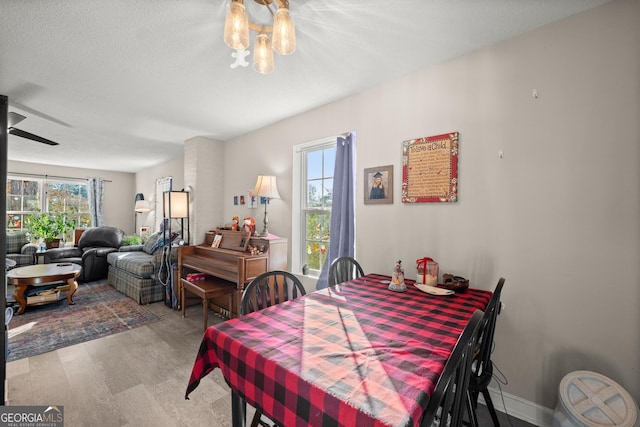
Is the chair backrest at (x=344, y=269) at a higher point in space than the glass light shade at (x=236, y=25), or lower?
lower

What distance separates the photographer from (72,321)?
10.0 ft

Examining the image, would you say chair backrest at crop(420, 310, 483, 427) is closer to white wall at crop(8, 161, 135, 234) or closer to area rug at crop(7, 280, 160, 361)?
area rug at crop(7, 280, 160, 361)

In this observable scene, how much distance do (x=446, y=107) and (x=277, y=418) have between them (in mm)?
2158

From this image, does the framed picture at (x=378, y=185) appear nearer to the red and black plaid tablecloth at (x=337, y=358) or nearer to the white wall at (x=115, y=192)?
the red and black plaid tablecloth at (x=337, y=358)

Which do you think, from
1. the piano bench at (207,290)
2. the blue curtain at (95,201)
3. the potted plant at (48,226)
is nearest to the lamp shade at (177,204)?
the piano bench at (207,290)

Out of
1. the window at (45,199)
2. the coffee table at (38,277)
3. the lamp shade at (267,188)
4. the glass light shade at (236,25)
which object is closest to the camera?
the glass light shade at (236,25)

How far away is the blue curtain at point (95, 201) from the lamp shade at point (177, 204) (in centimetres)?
432

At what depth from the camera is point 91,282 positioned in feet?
15.8

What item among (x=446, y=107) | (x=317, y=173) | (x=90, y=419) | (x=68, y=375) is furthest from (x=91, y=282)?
(x=446, y=107)

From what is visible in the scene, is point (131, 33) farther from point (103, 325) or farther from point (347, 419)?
point (103, 325)

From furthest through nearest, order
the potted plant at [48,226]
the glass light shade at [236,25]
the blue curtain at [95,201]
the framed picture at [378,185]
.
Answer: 1. the blue curtain at [95,201]
2. the potted plant at [48,226]
3. the framed picture at [378,185]
4. the glass light shade at [236,25]

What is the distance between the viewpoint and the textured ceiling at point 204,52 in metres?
1.51


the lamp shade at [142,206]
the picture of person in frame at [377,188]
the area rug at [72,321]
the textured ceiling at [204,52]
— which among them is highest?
the textured ceiling at [204,52]

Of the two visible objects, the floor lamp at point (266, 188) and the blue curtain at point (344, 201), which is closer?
the blue curtain at point (344, 201)
